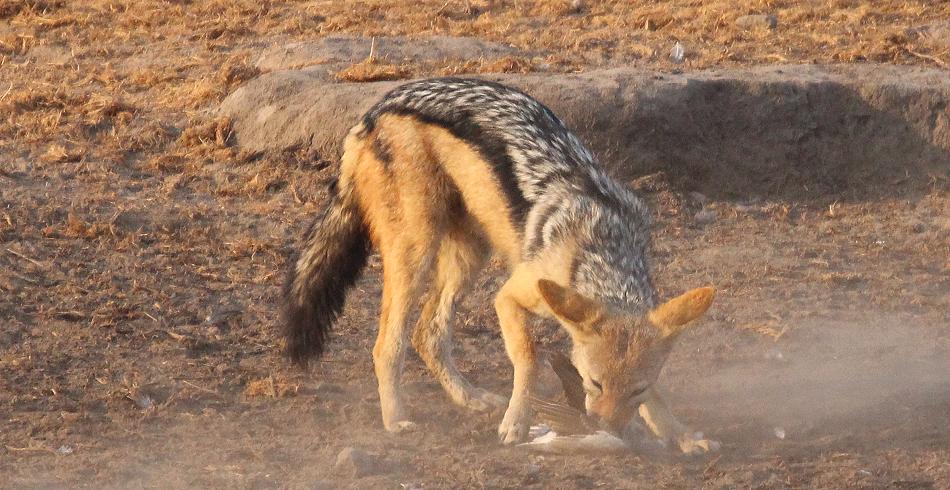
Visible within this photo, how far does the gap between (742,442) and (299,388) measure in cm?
188

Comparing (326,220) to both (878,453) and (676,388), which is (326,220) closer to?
(676,388)

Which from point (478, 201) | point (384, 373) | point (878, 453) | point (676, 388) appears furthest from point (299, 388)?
point (878, 453)

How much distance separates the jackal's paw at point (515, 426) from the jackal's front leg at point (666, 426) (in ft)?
1.56

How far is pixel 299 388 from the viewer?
5.65m

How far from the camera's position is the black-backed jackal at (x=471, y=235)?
5.15 metres

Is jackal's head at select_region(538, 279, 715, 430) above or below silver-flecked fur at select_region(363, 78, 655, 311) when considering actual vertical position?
below

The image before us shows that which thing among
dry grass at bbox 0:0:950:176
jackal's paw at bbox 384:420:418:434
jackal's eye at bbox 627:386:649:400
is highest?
jackal's eye at bbox 627:386:649:400

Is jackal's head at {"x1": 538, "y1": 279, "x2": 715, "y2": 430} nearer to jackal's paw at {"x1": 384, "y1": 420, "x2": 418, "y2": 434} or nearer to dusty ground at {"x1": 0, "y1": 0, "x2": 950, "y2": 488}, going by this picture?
dusty ground at {"x1": 0, "y1": 0, "x2": 950, "y2": 488}

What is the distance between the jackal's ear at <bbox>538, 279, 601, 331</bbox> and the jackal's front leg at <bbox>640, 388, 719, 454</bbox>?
0.47 meters

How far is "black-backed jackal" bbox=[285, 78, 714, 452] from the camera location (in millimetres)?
5152

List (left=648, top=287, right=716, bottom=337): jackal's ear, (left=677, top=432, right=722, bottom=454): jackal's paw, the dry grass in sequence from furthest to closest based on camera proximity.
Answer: the dry grass, (left=677, top=432, right=722, bottom=454): jackal's paw, (left=648, top=287, right=716, bottom=337): jackal's ear

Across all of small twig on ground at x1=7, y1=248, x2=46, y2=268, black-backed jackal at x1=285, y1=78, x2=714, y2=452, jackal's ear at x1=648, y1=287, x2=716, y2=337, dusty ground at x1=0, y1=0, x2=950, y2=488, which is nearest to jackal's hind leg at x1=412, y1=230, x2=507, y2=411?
black-backed jackal at x1=285, y1=78, x2=714, y2=452

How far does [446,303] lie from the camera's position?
582cm

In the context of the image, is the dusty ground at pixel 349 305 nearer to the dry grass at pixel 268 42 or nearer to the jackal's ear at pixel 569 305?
the dry grass at pixel 268 42
